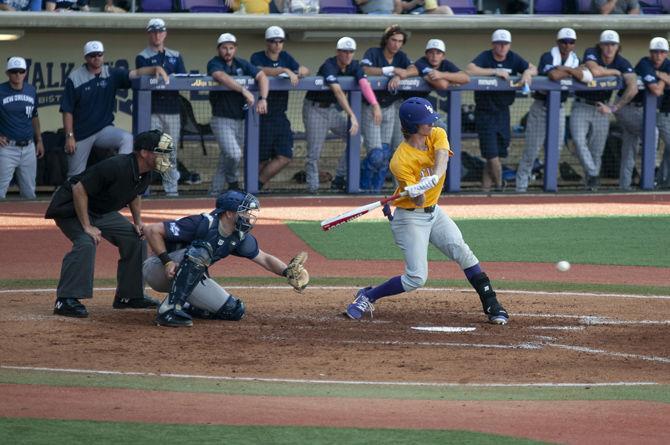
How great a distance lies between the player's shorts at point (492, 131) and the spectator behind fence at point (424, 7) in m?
2.43

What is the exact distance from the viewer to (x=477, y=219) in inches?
619

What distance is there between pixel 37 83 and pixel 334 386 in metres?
12.7

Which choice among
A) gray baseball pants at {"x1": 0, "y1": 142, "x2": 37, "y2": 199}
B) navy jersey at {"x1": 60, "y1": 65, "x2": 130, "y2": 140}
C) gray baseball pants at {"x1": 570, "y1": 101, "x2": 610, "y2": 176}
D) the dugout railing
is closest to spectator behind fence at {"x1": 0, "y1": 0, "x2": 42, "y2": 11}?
navy jersey at {"x1": 60, "y1": 65, "x2": 130, "y2": 140}

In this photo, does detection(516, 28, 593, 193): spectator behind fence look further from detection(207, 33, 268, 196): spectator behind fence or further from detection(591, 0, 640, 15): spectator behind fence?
detection(207, 33, 268, 196): spectator behind fence

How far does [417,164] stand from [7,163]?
867 cm

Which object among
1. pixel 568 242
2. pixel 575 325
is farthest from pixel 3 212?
pixel 575 325

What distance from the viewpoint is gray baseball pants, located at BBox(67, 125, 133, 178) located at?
1662 cm

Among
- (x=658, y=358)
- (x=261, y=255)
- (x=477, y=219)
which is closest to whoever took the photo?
(x=658, y=358)

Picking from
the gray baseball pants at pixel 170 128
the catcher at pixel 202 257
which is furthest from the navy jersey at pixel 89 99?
the catcher at pixel 202 257

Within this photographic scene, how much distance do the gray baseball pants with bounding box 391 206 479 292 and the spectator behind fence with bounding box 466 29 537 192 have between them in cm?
857

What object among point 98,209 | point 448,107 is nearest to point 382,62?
point 448,107

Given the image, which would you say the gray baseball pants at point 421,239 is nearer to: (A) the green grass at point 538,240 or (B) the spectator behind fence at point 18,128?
(A) the green grass at point 538,240

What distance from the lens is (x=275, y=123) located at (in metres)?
17.7

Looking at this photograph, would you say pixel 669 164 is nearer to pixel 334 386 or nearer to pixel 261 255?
pixel 261 255
